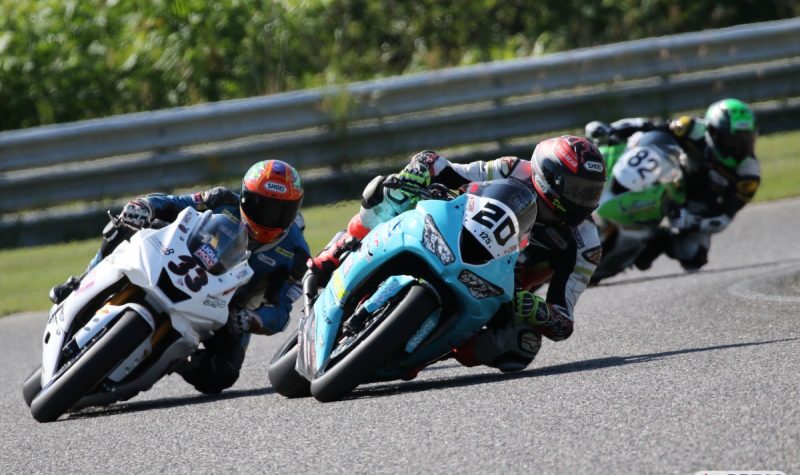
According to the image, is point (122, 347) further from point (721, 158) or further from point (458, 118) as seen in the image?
point (458, 118)

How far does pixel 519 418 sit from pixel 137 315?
196cm

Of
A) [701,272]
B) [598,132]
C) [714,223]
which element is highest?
[598,132]

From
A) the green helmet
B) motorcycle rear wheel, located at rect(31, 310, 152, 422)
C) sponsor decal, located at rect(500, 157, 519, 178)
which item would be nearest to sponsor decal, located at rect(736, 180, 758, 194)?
the green helmet

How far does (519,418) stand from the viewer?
504 centimetres

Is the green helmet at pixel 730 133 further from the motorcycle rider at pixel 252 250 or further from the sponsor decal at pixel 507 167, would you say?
the motorcycle rider at pixel 252 250

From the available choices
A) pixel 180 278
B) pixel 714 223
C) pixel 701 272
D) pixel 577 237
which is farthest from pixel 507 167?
pixel 714 223

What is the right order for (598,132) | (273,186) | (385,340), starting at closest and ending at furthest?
(385,340) < (273,186) < (598,132)

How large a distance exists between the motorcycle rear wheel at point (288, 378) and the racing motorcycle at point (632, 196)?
4414 mm

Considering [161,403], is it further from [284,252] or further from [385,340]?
[385,340]

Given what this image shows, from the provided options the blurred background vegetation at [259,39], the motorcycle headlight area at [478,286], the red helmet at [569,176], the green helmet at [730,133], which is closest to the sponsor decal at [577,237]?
the red helmet at [569,176]

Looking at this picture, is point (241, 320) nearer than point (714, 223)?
Yes

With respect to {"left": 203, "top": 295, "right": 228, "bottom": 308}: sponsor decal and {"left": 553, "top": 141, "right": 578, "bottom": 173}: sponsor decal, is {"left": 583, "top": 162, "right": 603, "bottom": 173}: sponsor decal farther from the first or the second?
{"left": 203, "top": 295, "right": 228, "bottom": 308}: sponsor decal

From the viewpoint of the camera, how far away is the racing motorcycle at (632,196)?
10.3 metres

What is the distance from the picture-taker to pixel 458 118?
559 inches
